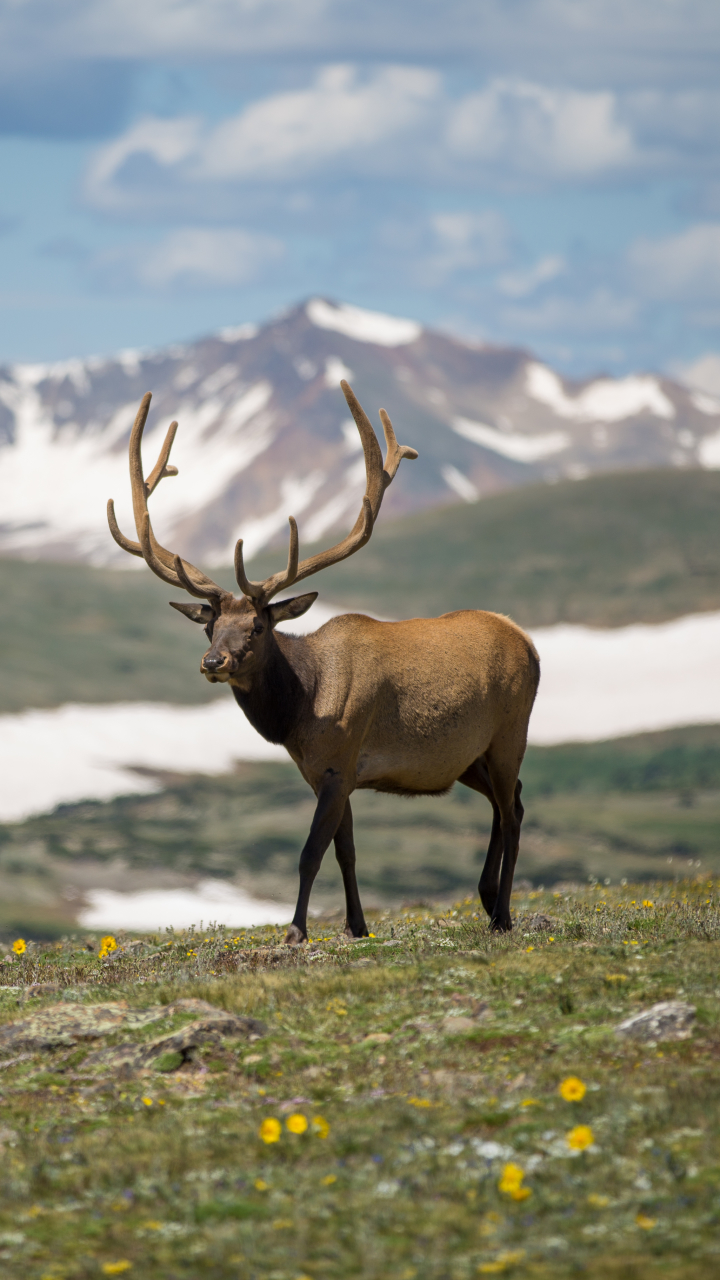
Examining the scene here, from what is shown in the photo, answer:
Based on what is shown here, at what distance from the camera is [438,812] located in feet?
313

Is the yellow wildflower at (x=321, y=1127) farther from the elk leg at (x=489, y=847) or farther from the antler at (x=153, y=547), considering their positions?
the antler at (x=153, y=547)

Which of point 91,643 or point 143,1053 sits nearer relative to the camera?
point 143,1053

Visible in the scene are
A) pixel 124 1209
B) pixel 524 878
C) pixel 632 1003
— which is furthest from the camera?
pixel 524 878

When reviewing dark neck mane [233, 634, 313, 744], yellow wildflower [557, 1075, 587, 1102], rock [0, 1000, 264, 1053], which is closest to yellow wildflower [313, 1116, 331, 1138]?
yellow wildflower [557, 1075, 587, 1102]

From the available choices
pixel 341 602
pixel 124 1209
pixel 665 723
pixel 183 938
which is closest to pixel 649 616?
pixel 665 723

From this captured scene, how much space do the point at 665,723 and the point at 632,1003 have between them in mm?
107708

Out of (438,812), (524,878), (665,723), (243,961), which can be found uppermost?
(665,723)

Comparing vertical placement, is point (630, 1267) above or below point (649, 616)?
below

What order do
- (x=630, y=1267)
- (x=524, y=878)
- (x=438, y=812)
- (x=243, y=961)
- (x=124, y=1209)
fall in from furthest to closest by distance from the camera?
(x=438, y=812) → (x=524, y=878) → (x=243, y=961) → (x=124, y=1209) → (x=630, y=1267)

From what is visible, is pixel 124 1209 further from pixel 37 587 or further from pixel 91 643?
pixel 37 587

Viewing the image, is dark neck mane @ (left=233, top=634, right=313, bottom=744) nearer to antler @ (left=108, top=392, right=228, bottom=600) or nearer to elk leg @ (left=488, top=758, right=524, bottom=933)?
antler @ (left=108, top=392, right=228, bottom=600)

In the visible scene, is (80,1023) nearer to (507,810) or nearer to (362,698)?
(362,698)

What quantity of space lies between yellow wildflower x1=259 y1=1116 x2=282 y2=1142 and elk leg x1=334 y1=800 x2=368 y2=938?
6.61m

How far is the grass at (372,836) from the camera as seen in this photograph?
7881cm
